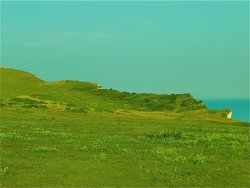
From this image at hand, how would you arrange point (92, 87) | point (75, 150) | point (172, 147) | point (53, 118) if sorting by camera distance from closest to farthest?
point (75, 150) < point (172, 147) < point (53, 118) < point (92, 87)

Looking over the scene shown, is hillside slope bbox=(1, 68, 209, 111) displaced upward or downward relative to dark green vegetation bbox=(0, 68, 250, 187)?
upward

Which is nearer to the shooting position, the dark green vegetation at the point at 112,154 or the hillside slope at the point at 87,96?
the dark green vegetation at the point at 112,154

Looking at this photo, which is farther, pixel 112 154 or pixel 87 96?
pixel 87 96

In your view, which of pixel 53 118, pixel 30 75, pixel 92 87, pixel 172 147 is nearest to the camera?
pixel 172 147

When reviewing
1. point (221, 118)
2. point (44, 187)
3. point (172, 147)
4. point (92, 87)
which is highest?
point (92, 87)

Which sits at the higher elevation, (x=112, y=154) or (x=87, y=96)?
(x=87, y=96)

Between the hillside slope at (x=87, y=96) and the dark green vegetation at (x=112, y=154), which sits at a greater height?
the hillside slope at (x=87, y=96)

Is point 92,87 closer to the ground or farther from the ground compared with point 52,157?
farther from the ground

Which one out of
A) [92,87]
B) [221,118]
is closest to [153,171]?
[221,118]

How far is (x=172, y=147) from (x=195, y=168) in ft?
25.3

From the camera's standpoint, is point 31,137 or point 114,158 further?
point 31,137

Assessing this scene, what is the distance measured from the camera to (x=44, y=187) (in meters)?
21.0

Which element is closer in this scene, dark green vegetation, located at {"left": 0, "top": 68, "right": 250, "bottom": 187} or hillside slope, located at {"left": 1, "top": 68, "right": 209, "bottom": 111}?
dark green vegetation, located at {"left": 0, "top": 68, "right": 250, "bottom": 187}

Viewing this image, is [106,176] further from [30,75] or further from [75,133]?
[30,75]
